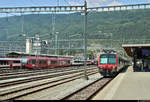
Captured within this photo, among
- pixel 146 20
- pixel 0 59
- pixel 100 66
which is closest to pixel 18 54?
pixel 0 59

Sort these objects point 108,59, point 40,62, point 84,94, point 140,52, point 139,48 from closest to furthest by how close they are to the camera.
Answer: point 84,94, point 108,59, point 139,48, point 140,52, point 40,62

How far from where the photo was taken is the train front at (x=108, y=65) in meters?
26.7

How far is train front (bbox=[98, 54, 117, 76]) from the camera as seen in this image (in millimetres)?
26688

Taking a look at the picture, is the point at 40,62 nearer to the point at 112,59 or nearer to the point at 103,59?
the point at 103,59

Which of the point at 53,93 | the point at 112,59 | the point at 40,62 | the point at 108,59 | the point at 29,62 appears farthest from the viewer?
the point at 40,62

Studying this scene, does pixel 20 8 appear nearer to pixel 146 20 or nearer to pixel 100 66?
pixel 100 66

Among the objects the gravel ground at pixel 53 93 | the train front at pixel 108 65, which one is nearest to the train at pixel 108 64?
the train front at pixel 108 65

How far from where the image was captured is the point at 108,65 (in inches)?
1054

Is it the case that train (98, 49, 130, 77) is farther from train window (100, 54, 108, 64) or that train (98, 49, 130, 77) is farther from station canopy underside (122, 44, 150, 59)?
station canopy underside (122, 44, 150, 59)

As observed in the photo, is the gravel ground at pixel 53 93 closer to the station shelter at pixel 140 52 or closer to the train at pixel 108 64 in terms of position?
the train at pixel 108 64

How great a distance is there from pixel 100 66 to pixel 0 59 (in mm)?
28998

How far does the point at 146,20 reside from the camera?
369ft

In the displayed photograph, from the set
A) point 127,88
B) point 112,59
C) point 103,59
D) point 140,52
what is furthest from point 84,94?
point 140,52

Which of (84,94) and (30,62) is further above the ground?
(30,62)
